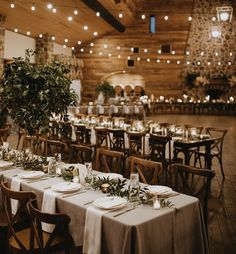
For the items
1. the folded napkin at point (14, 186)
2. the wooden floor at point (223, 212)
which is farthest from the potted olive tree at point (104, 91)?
the folded napkin at point (14, 186)

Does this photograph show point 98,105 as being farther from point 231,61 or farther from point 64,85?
point 64,85

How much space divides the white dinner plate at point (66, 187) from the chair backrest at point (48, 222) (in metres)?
0.34

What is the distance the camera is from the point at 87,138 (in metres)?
7.63

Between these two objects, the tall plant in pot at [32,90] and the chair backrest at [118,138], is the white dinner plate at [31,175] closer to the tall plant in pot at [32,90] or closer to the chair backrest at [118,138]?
the tall plant in pot at [32,90]

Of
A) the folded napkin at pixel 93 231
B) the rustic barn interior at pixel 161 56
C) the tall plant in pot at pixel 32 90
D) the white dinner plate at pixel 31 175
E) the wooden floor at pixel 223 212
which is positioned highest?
the rustic barn interior at pixel 161 56

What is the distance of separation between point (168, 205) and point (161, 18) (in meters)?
16.9

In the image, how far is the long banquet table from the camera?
234 centimetres

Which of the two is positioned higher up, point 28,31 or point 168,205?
point 28,31

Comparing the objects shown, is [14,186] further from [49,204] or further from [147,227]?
[147,227]

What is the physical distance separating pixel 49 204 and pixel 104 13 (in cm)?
1232

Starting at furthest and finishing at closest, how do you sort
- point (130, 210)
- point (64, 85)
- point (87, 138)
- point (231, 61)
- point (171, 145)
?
point (231, 61), point (87, 138), point (171, 145), point (64, 85), point (130, 210)

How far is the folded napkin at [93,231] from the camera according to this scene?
2492mm

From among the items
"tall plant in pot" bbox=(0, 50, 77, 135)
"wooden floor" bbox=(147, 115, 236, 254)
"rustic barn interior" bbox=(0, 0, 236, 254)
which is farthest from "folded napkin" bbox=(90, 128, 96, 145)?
"rustic barn interior" bbox=(0, 0, 236, 254)

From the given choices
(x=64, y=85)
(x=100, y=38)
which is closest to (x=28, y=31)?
(x=100, y=38)
